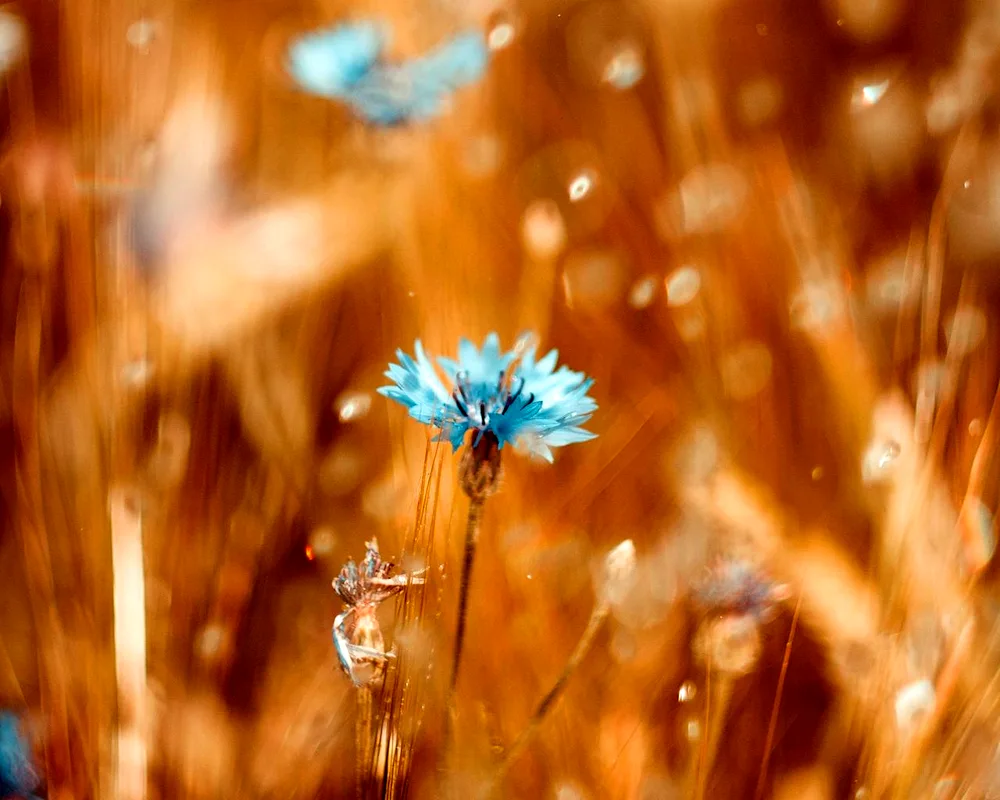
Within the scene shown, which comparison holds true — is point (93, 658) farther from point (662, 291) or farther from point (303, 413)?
point (662, 291)

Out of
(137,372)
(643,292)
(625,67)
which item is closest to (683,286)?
(643,292)

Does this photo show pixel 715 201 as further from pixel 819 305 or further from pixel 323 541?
pixel 323 541

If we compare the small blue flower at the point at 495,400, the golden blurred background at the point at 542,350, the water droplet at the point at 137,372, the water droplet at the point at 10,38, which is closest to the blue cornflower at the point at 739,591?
the golden blurred background at the point at 542,350

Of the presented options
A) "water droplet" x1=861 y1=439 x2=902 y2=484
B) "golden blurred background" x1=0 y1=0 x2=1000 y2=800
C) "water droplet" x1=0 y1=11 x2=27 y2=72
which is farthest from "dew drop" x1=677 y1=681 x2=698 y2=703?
"water droplet" x1=0 y1=11 x2=27 y2=72

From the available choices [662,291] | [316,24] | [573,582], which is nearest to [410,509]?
[573,582]

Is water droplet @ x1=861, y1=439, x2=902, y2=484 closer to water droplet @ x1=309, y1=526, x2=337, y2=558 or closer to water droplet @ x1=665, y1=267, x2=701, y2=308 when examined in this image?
water droplet @ x1=665, y1=267, x2=701, y2=308
